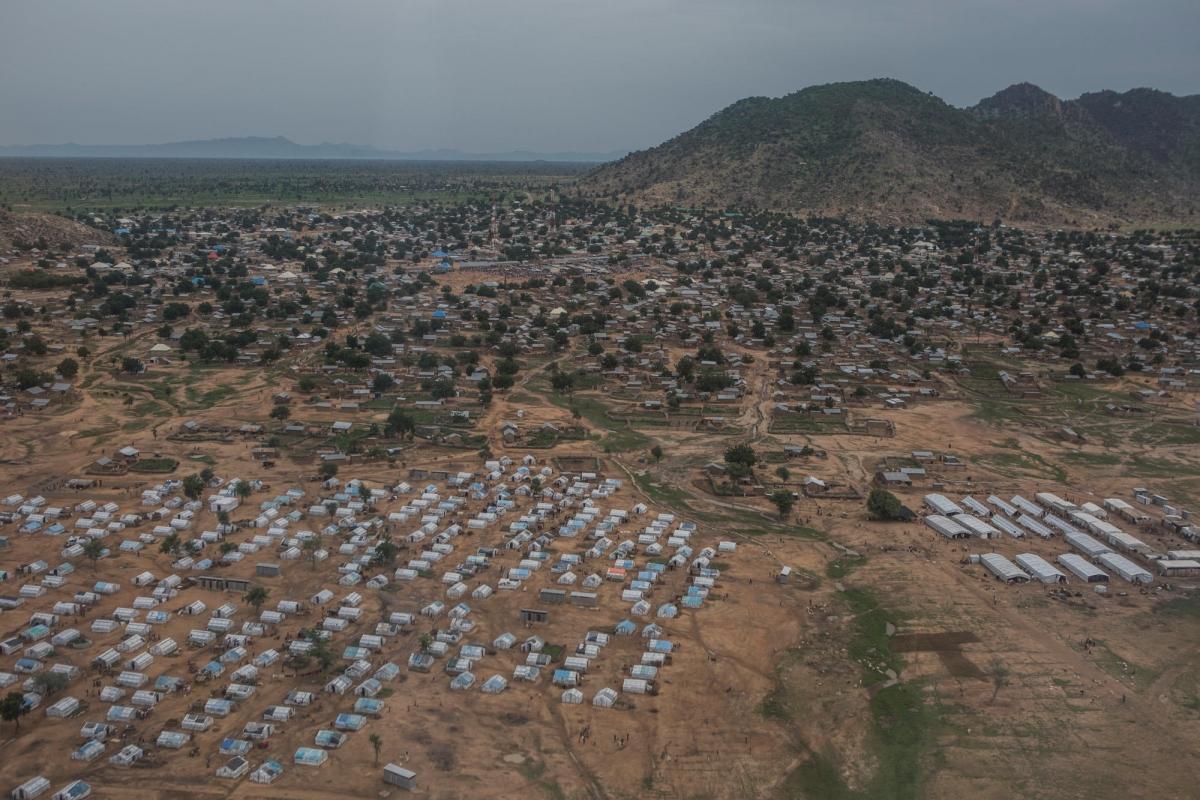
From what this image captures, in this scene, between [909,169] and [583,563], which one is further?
[909,169]

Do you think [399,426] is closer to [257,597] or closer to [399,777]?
[257,597]

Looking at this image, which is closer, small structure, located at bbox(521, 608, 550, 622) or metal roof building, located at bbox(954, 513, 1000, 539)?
small structure, located at bbox(521, 608, 550, 622)

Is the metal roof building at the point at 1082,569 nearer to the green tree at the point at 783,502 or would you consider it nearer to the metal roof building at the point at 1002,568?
the metal roof building at the point at 1002,568

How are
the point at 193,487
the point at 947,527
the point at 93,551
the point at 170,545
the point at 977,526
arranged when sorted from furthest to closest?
the point at 193,487, the point at 977,526, the point at 947,527, the point at 170,545, the point at 93,551

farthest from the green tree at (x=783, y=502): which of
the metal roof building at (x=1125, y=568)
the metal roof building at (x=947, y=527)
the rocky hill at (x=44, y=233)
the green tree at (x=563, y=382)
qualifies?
the rocky hill at (x=44, y=233)

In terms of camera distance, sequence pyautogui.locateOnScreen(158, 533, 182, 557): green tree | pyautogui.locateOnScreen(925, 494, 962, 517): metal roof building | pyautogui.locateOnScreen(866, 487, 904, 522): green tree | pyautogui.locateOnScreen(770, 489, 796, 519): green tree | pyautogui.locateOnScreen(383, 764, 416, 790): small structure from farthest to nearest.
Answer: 1. pyautogui.locateOnScreen(925, 494, 962, 517): metal roof building
2. pyautogui.locateOnScreen(770, 489, 796, 519): green tree
3. pyautogui.locateOnScreen(866, 487, 904, 522): green tree
4. pyautogui.locateOnScreen(158, 533, 182, 557): green tree
5. pyautogui.locateOnScreen(383, 764, 416, 790): small structure

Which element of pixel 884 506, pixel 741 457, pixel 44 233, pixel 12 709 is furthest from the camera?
pixel 44 233

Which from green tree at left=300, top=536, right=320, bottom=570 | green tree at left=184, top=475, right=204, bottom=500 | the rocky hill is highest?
the rocky hill

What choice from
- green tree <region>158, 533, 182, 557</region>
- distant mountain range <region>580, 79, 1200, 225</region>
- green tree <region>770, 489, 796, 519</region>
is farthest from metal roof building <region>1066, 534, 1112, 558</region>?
distant mountain range <region>580, 79, 1200, 225</region>

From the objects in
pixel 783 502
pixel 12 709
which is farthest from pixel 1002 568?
pixel 12 709

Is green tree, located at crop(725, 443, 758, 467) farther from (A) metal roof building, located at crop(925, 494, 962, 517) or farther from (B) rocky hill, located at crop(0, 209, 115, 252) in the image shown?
(B) rocky hill, located at crop(0, 209, 115, 252)
